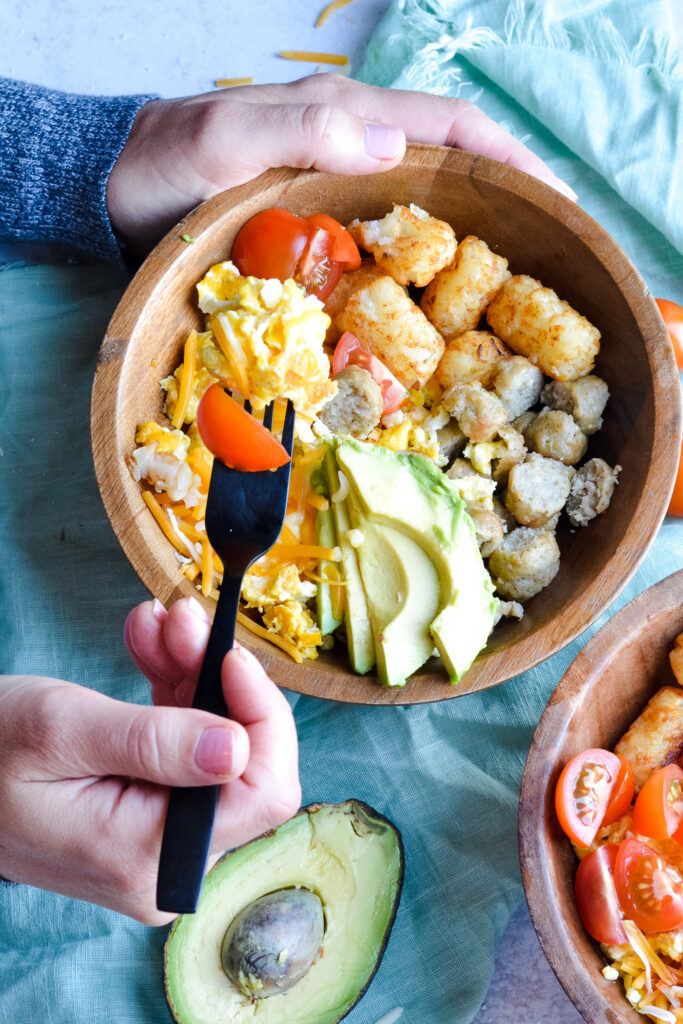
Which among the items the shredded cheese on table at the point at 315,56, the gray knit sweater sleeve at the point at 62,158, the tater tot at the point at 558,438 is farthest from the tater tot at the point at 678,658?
the shredded cheese on table at the point at 315,56

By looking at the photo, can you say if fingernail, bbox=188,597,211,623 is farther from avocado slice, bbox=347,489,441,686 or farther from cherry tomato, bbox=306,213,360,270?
cherry tomato, bbox=306,213,360,270

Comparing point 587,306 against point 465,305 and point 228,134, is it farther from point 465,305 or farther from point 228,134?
point 228,134

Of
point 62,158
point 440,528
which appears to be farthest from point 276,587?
point 62,158

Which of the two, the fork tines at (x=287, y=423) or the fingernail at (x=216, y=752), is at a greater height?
the fork tines at (x=287, y=423)

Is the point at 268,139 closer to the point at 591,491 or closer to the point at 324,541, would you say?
the point at 324,541

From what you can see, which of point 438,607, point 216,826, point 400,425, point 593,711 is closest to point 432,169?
point 400,425

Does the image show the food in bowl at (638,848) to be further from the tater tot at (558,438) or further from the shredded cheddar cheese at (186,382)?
the shredded cheddar cheese at (186,382)

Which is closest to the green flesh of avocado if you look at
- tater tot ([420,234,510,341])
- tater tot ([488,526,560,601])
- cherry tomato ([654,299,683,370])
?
tater tot ([488,526,560,601])

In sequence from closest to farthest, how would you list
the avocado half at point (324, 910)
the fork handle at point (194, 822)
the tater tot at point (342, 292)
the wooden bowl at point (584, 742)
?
the fork handle at point (194, 822) < the wooden bowl at point (584, 742) < the avocado half at point (324, 910) < the tater tot at point (342, 292)
